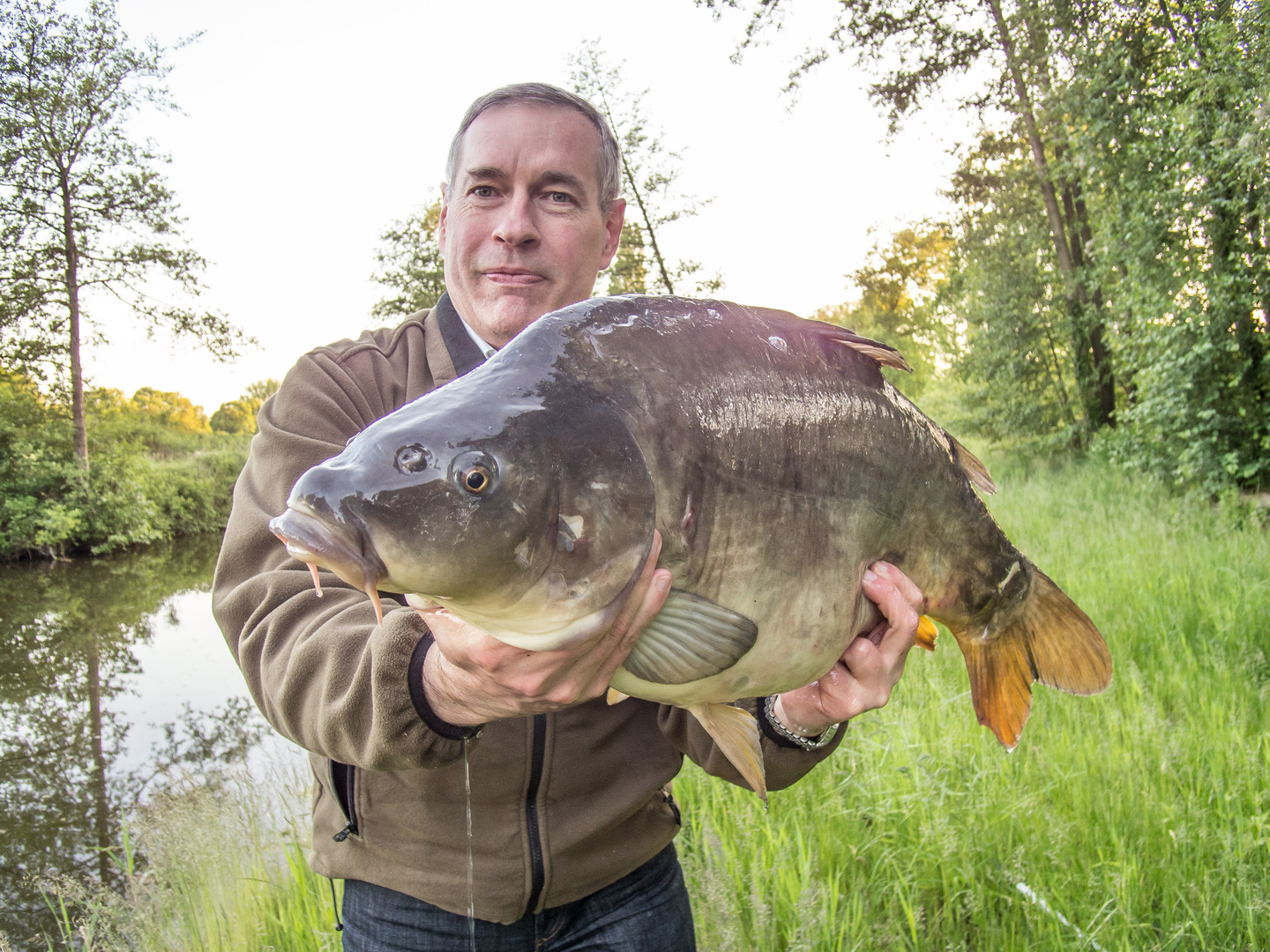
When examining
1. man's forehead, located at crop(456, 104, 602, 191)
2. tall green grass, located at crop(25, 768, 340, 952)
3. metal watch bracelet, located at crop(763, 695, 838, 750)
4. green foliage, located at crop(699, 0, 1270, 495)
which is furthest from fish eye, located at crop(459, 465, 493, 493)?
green foliage, located at crop(699, 0, 1270, 495)

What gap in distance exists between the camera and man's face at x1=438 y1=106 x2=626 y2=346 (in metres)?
1.83

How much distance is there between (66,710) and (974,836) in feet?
28.5

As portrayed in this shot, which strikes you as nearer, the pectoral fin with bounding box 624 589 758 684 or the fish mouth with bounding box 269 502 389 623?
the fish mouth with bounding box 269 502 389 623

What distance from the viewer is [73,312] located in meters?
17.5

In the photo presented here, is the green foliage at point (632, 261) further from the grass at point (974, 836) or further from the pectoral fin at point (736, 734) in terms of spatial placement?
the pectoral fin at point (736, 734)

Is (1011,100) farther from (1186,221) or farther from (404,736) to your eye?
(404,736)

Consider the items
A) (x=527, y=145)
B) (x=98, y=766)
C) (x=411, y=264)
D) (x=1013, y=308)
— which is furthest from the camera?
(x=411, y=264)

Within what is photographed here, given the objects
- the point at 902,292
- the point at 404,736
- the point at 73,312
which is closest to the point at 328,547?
the point at 404,736

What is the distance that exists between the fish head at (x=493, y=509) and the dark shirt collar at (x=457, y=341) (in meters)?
0.69

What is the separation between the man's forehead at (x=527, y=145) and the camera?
1.83 meters

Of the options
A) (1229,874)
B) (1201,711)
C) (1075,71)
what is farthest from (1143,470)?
(1229,874)

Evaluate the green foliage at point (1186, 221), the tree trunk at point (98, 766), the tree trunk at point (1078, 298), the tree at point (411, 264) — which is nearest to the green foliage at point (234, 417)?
the tree at point (411, 264)

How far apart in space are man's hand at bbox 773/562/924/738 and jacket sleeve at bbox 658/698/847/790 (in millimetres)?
175

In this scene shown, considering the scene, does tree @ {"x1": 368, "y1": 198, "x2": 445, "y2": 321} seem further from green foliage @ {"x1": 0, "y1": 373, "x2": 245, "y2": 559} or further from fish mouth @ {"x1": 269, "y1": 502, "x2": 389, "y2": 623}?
fish mouth @ {"x1": 269, "y1": 502, "x2": 389, "y2": 623}
